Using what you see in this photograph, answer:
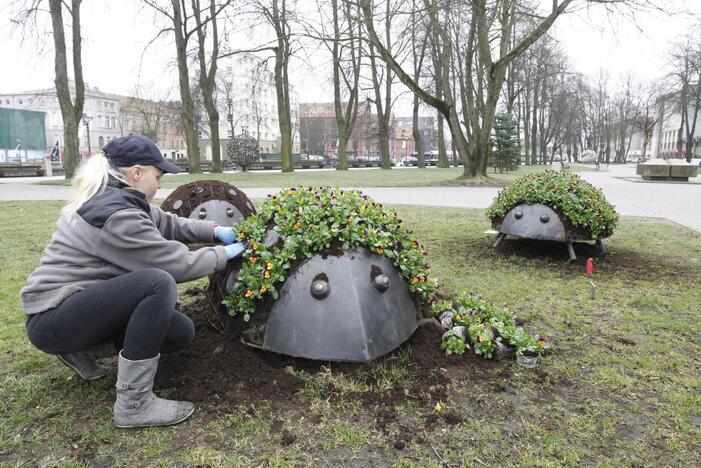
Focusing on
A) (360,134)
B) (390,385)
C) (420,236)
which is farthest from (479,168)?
(360,134)

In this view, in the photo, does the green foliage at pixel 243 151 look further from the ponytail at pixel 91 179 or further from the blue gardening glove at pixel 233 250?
the ponytail at pixel 91 179

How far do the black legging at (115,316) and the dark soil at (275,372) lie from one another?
56 centimetres

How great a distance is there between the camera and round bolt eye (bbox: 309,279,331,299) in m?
3.19

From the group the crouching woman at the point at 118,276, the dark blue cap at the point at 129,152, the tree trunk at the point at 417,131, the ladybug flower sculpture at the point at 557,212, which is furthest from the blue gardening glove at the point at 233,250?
the tree trunk at the point at 417,131

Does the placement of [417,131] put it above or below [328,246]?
above

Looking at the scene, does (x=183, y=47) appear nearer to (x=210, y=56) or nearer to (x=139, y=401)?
(x=210, y=56)

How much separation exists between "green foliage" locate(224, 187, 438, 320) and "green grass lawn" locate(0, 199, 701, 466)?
62cm

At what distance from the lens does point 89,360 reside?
3.29m

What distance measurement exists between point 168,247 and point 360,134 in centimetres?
8342

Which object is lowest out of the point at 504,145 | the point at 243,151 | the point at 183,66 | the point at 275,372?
the point at 275,372

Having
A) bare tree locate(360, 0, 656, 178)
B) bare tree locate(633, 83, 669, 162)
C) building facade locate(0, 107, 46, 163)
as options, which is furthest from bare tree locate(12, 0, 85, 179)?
bare tree locate(633, 83, 669, 162)

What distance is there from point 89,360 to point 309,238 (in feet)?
5.20

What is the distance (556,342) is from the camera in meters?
4.18

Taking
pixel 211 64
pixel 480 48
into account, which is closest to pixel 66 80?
pixel 211 64
